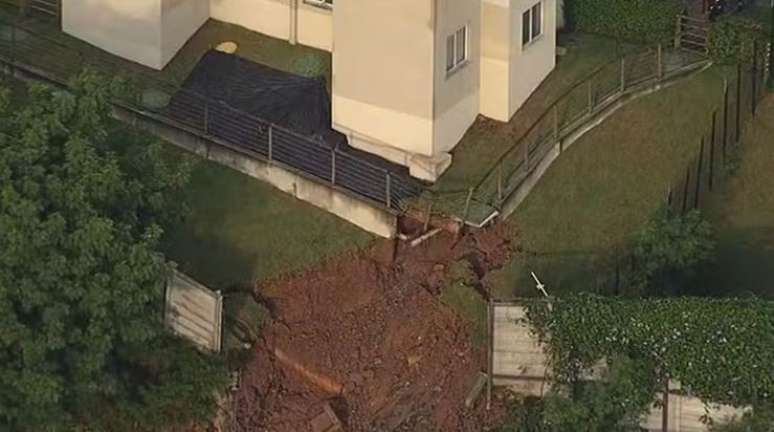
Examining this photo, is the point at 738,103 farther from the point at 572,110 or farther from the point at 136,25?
the point at 136,25

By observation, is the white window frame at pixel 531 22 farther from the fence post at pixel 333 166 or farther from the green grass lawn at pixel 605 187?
the fence post at pixel 333 166

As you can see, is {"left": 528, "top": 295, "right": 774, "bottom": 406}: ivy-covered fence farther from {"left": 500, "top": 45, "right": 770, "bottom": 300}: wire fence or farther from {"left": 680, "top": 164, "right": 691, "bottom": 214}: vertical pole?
{"left": 680, "top": 164, "right": 691, "bottom": 214}: vertical pole

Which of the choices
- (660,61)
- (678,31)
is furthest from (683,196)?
(678,31)

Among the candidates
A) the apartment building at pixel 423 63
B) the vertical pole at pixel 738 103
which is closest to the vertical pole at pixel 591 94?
the apartment building at pixel 423 63

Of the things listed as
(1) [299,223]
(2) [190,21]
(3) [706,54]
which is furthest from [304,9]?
(3) [706,54]

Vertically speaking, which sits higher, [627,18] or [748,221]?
[627,18]

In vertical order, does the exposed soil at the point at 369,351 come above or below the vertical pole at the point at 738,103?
below

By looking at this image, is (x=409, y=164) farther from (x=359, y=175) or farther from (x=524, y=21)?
(x=524, y=21)

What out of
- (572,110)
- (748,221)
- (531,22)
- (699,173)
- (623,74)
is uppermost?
(531,22)
